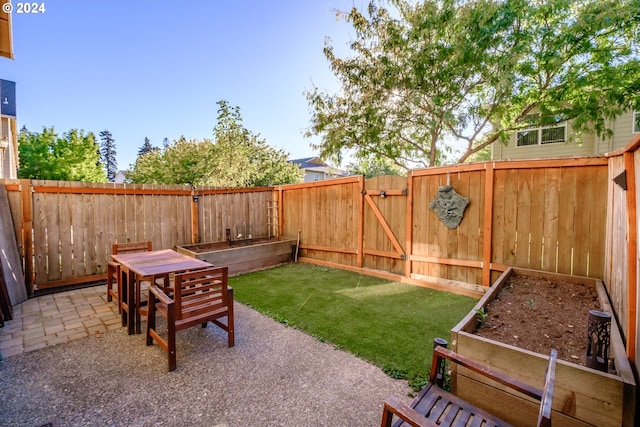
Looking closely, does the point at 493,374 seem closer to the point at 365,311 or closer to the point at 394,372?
the point at 394,372

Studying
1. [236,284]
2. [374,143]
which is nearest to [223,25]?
[374,143]

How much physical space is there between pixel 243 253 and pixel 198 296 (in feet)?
10.0

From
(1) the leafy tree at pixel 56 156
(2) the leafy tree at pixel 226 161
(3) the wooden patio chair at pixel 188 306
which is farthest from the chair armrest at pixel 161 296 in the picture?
(1) the leafy tree at pixel 56 156

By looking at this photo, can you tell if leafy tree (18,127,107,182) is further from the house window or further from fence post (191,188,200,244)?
the house window

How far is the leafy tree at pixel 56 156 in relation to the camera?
14773mm

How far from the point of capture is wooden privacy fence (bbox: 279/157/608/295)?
3713mm

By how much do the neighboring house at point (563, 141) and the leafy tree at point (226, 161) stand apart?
962 cm

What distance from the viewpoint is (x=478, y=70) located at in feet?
22.9

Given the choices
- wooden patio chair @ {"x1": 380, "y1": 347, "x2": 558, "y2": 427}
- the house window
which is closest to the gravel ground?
wooden patio chair @ {"x1": 380, "y1": 347, "x2": 558, "y2": 427}

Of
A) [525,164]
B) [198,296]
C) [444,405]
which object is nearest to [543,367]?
[444,405]

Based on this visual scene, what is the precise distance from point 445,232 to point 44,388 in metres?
5.35

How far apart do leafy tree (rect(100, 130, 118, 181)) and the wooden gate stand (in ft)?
161

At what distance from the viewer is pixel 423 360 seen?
269 cm

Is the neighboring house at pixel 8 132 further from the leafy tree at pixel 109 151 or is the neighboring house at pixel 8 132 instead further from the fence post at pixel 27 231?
the leafy tree at pixel 109 151
